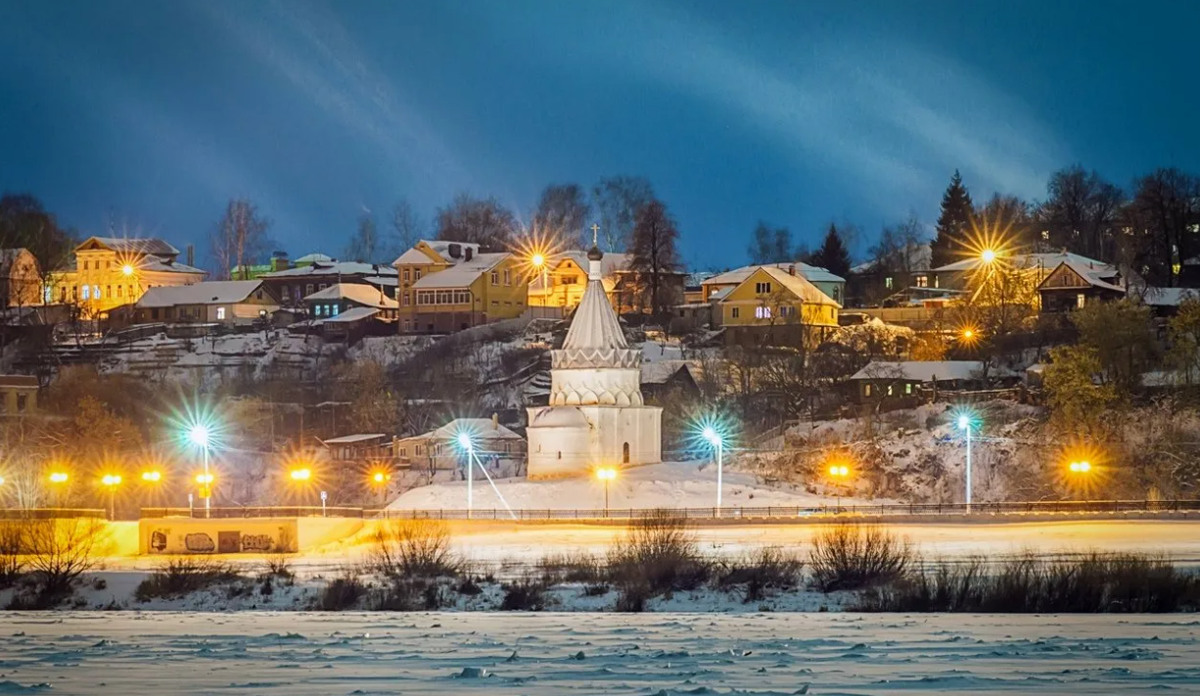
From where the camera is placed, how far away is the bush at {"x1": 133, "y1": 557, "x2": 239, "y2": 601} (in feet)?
121

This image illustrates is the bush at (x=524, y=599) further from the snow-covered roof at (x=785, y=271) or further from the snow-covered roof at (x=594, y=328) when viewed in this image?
the snow-covered roof at (x=785, y=271)

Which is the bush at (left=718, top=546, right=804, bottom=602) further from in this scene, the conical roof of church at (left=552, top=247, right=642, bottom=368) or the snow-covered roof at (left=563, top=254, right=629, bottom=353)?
the snow-covered roof at (left=563, top=254, right=629, bottom=353)

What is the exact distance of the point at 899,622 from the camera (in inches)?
1122

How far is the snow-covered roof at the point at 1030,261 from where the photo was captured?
3558 inches

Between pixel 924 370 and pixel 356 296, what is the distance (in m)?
38.0

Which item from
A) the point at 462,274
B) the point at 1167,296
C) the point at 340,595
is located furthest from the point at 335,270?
the point at 340,595

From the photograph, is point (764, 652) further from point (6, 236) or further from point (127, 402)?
point (6, 236)

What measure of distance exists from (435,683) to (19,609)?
56.9ft

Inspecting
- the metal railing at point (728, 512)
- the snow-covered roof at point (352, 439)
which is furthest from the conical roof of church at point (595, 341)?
the snow-covered roof at point (352, 439)

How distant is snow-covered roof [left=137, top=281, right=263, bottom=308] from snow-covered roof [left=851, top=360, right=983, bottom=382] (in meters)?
39.7

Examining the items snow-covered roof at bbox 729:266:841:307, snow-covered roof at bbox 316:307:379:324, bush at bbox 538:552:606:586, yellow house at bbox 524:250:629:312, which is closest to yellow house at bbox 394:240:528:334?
snow-covered roof at bbox 316:307:379:324

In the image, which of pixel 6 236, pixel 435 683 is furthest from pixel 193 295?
pixel 435 683

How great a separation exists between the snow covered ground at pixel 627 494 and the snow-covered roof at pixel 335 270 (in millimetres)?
49012

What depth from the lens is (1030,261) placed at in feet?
304
